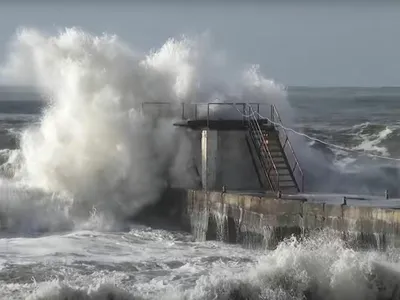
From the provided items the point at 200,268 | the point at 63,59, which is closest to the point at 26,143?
the point at 63,59

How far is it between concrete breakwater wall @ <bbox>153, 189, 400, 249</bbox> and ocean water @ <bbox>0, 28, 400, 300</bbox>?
344mm

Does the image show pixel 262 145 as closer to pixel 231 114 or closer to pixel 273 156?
pixel 273 156

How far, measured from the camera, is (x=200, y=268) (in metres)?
16.8

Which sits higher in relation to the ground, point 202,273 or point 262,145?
point 262,145

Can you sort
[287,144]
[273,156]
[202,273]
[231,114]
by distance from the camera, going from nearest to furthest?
[202,273] < [273,156] < [287,144] < [231,114]

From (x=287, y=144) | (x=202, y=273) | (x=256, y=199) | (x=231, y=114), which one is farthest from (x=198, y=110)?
(x=202, y=273)

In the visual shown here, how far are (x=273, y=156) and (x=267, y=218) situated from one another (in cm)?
411

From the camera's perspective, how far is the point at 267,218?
62.7ft

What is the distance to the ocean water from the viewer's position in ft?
49.5

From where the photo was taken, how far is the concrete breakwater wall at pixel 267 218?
17.0 metres

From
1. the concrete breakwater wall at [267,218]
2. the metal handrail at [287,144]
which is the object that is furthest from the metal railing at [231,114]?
the concrete breakwater wall at [267,218]

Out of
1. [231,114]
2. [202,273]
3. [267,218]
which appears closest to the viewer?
[202,273]

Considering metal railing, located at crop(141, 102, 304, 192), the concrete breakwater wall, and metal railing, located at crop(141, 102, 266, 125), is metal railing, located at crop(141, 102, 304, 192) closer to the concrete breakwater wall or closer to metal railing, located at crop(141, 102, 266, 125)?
metal railing, located at crop(141, 102, 266, 125)

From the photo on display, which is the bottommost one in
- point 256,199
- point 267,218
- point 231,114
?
point 267,218
